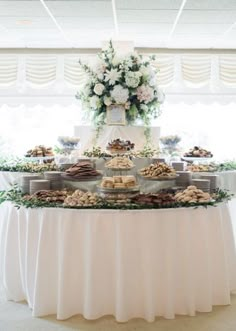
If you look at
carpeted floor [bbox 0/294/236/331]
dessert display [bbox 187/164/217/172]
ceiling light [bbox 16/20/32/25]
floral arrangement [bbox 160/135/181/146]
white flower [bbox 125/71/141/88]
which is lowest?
carpeted floor [bbox 0/294/236/331]

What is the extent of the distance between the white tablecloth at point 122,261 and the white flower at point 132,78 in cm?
191

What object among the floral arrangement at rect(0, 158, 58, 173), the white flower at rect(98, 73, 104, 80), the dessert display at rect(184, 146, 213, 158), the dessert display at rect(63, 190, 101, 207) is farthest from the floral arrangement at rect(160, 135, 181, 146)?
the dessert display at rect(63, 190, 101, 207)

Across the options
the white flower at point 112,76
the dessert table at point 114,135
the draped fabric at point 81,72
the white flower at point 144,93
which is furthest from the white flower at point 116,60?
the draped fabric at point 81,72

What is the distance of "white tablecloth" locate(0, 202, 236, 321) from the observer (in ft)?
9.05

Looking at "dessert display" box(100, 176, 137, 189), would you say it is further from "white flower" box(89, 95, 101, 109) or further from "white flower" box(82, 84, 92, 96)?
"white flower" box(82, 84, 92, 96)

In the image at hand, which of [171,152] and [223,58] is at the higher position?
[223,58]

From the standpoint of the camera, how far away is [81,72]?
22.0ft

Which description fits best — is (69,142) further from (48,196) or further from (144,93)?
(48,196)

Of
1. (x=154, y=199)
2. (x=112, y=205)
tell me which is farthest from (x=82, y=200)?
(x=154, y=199)

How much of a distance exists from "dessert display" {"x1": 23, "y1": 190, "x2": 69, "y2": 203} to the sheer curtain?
378 centimetres

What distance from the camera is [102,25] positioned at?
5148 millimetres

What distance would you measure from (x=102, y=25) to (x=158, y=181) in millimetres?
2680

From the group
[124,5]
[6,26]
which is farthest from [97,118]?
[6,26]

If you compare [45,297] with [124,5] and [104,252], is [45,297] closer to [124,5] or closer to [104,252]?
[104,252]
